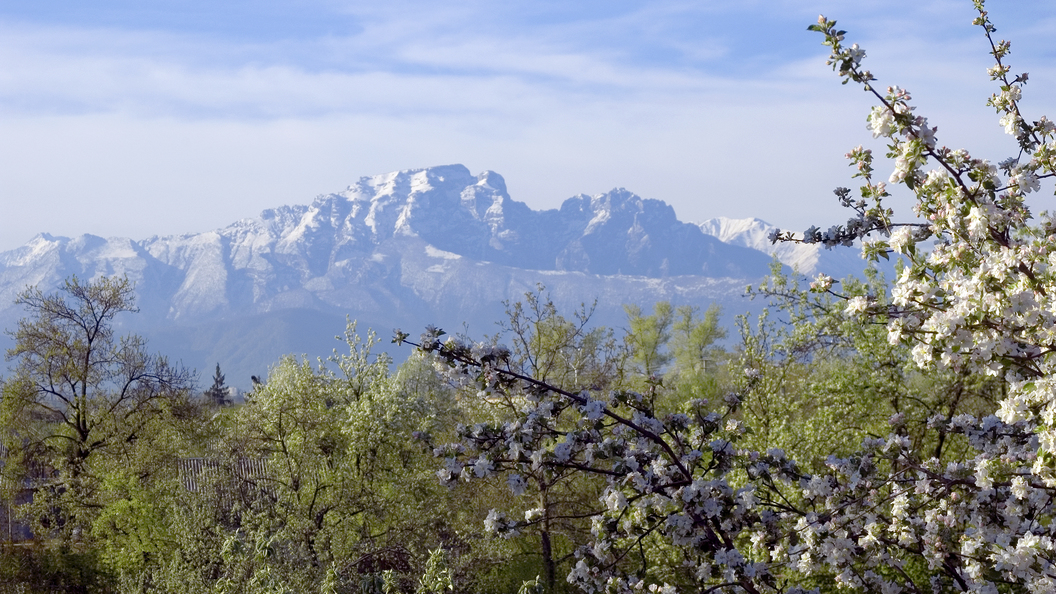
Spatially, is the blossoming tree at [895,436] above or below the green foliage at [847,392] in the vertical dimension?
above

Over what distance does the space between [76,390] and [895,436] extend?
30.1 metres

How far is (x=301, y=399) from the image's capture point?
60.7 ft

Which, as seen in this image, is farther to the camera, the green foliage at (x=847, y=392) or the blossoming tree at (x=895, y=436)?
the green foliage at (x=847, y=392)

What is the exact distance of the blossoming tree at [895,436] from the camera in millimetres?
5039

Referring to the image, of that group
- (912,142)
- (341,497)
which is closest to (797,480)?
(912,142)

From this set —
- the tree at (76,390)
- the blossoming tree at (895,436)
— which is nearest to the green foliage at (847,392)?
the blossoming tree at (895,436)

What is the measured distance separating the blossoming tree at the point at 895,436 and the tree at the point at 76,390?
980 inches

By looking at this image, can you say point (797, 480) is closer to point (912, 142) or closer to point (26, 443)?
point (912, 142)

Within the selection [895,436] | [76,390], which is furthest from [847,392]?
[76,390]

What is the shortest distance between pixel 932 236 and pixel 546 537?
50.2 ft

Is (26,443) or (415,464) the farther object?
(26,443)

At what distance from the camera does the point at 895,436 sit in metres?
7.56

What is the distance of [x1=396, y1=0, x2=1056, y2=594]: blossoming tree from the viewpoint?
16.5 ft

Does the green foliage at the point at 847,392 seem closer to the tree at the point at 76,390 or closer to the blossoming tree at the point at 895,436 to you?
the blossoming tree at the point at 895,436
